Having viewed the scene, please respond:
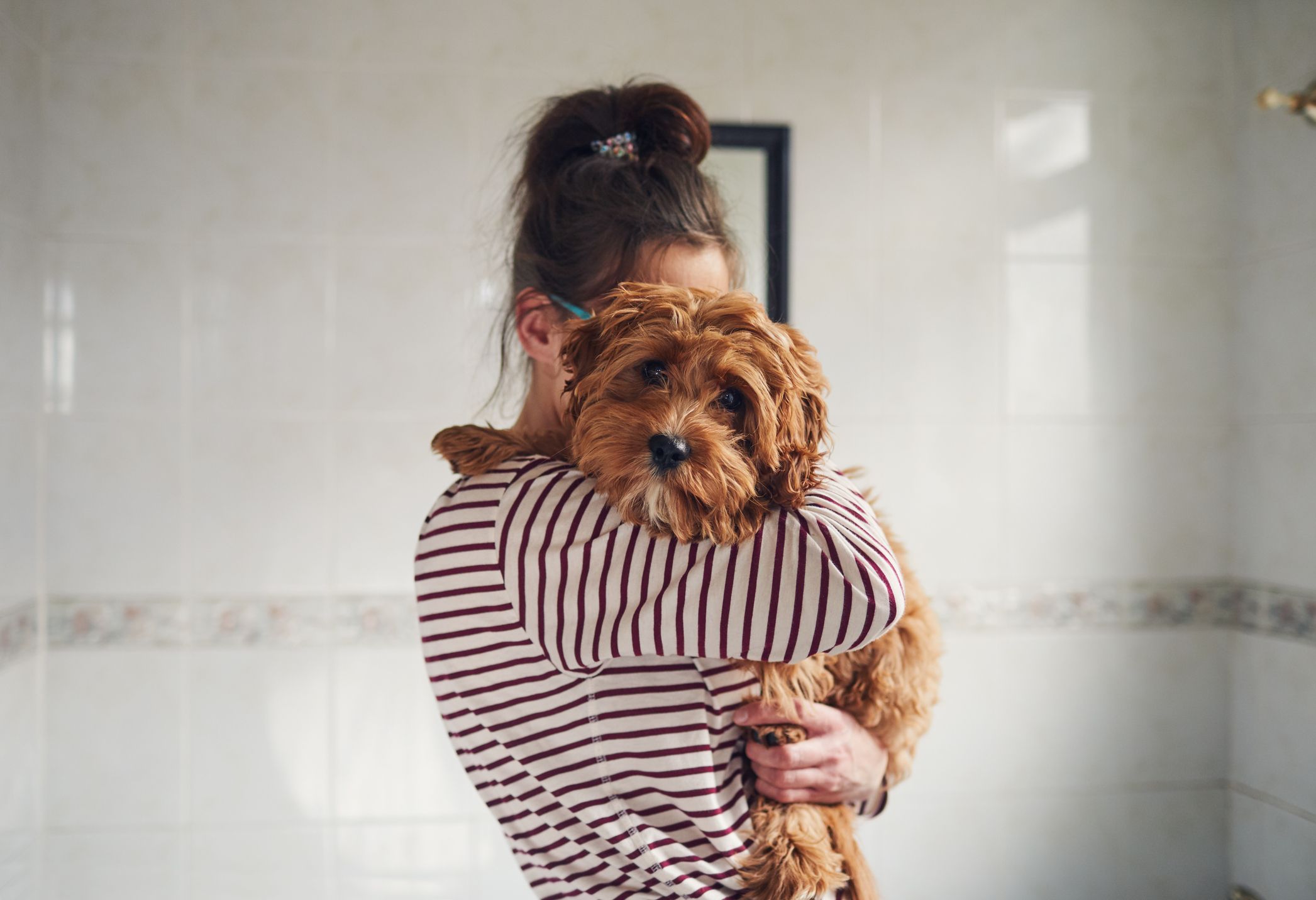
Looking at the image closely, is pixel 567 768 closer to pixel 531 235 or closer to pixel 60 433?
pixel 531 235

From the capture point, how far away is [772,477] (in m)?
0.70

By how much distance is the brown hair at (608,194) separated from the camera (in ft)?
2.98

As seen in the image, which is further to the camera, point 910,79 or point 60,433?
point 910,79

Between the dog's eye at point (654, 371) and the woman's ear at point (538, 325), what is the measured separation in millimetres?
252

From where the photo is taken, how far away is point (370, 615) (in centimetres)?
201

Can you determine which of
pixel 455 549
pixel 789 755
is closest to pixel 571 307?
pixel 455 549

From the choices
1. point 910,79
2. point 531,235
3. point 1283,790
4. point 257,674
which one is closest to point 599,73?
point 910,79

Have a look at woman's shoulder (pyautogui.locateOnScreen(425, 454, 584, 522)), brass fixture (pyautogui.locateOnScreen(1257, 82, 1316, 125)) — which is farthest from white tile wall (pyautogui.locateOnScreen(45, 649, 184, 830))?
brass fixture (pyautogui.locateOnScreen(1257, 82, 1316, 125))

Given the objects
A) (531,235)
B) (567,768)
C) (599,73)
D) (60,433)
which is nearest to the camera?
(567,768)

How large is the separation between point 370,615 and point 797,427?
1.58m

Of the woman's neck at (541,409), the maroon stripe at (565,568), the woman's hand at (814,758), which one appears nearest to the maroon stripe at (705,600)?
the maroon stripe at (565,568)

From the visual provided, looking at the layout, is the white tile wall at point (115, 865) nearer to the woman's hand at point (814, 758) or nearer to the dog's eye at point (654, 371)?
the woman's hand at point (814, 758)

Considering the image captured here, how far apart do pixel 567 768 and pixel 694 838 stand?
0.46 feet

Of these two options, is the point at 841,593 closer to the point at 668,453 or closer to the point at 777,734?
the point at 668,453
